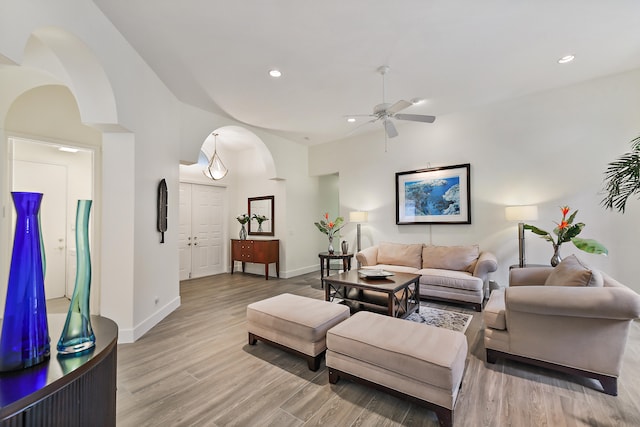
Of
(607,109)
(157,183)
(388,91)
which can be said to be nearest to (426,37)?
(388,91)

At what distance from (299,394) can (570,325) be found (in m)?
2.10

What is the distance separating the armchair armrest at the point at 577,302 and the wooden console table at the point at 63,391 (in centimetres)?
261

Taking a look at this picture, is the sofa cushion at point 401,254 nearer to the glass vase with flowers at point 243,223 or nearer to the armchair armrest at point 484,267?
the armchair armrest at point 484,267

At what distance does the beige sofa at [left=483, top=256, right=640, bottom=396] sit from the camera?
1913 mm

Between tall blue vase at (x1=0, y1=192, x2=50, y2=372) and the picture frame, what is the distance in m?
5.08

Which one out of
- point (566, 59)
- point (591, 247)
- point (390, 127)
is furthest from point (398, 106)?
point (591, 247)

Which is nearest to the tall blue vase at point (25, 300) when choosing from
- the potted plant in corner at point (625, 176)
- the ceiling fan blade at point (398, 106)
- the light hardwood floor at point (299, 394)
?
the light hardwood floor at point (299, 394)

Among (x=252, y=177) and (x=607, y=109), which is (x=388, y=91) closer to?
(x=607, y=109)

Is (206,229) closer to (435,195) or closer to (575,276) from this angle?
(435,195)

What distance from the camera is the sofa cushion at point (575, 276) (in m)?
2.13

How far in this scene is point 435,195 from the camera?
500 centimetres

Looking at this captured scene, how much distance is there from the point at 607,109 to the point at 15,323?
19.3 feet

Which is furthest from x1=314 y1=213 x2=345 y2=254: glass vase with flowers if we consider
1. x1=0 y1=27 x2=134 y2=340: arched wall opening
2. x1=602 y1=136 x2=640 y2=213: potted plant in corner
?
x1=602 y1=136 x2=640 y2=213: potted plant in corner

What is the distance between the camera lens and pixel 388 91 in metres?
3.93
